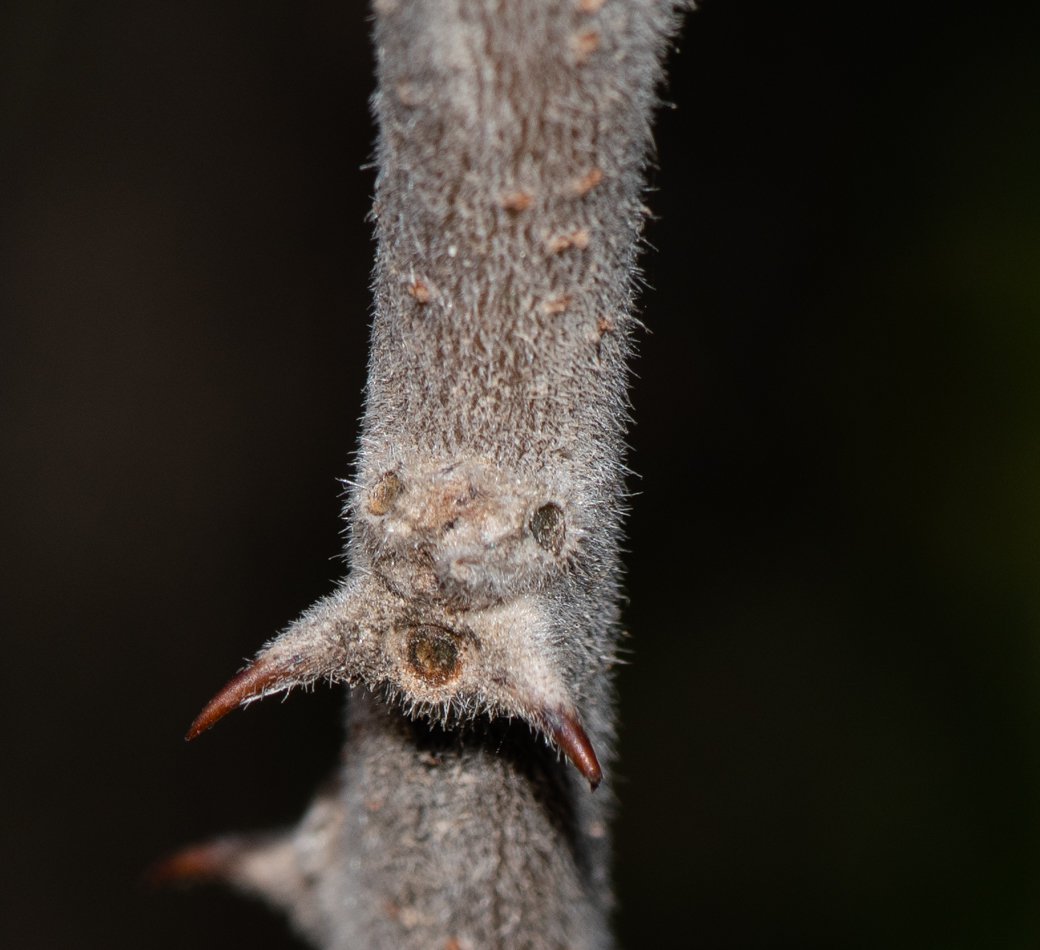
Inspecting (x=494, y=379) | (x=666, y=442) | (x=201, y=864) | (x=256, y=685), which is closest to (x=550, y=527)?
(x=494, y=379)

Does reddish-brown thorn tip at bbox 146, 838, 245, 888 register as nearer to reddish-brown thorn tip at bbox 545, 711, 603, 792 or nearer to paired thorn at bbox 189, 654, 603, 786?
paired thorn at bbox 189, 654, 603, 786

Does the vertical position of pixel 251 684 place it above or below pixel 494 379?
below

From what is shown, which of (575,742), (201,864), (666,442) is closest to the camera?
(575,742)

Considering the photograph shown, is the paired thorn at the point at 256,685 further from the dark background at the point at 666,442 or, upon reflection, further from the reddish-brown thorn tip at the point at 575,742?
the dark background at the point at 666,442

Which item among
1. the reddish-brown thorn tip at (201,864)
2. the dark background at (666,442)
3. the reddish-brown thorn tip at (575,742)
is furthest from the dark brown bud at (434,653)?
the dark background at (666,442)

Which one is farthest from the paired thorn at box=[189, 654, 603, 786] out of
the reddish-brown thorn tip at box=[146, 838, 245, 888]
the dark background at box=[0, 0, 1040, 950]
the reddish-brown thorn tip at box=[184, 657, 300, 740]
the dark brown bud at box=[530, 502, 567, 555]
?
the dark background at box=[0, 0, 1040, 950]

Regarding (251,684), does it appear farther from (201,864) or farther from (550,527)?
(201,864)

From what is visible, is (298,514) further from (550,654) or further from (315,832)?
(550,654)
